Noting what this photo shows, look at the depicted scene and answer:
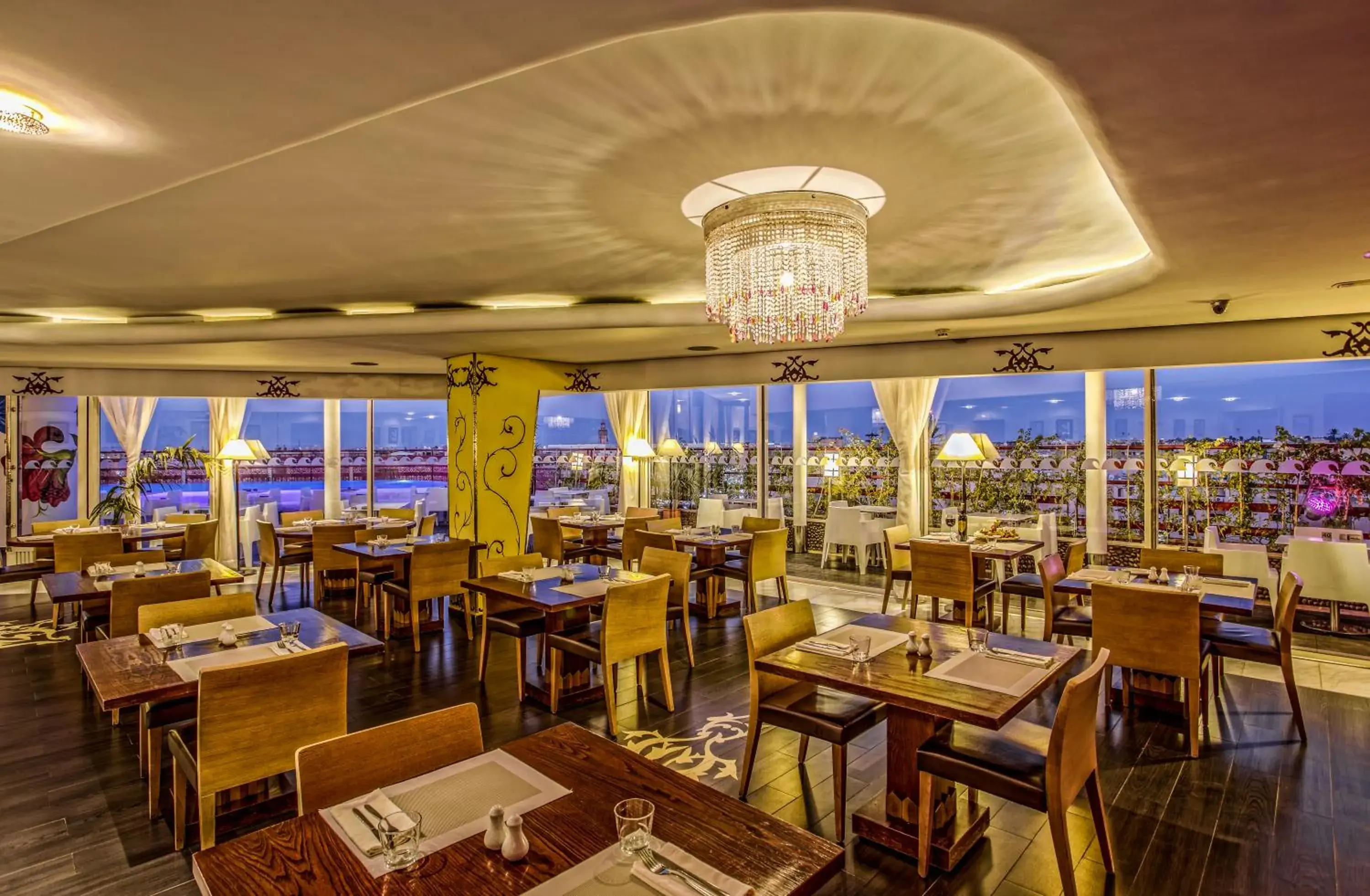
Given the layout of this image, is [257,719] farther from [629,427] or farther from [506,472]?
[629,427]

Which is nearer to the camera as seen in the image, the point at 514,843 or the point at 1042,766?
the point at 514,843

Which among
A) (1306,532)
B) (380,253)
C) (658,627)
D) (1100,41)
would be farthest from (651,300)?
(1306,532)

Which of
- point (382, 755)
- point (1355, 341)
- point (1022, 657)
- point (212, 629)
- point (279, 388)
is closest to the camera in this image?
point (382, 755)

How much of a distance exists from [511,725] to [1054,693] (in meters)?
3.40

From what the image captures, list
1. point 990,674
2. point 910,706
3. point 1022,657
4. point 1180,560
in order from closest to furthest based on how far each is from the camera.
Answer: point 910,706
point 990,674
point 1022,657
point 1180,560

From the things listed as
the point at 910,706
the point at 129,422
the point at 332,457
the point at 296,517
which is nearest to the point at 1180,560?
the point at 910,706

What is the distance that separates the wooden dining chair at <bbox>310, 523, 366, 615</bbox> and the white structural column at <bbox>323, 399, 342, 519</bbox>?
10.5ft

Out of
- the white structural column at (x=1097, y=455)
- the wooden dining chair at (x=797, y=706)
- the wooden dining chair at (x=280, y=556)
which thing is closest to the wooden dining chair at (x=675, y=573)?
the wooden dining chair at (x=797, y=706)

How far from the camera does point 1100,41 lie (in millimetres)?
1375

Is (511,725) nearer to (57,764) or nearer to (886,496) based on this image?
(57,764)

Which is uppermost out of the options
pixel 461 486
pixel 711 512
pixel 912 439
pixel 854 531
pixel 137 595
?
pixel 912 439

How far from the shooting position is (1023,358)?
19.6 feet

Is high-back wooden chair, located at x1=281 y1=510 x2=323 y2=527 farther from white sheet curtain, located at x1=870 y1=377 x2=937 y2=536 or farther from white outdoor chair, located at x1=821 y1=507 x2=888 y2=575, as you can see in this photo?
white sheet curtain, located at x1=870 y1=377 x2=937 y2=536

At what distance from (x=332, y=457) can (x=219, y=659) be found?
8.57 m
